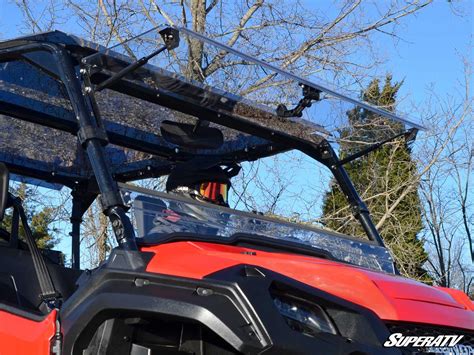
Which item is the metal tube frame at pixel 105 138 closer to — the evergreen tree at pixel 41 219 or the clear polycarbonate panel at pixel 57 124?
the clear polycarbonate panel at pixel 57 124

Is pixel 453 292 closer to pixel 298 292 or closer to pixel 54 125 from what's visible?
pixel 298 292

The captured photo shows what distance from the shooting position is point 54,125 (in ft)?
A: 14.9

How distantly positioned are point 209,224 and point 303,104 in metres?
1.23

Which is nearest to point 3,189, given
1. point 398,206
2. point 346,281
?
point 346,281

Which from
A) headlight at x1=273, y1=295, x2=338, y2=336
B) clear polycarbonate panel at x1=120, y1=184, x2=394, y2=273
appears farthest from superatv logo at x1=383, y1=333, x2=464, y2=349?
clear polycarbonate panel at x1=120, y1=184, x2=394, y2=273

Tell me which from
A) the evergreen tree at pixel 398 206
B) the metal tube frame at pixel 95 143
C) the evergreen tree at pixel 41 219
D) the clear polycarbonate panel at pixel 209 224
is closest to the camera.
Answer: the metal tube frame at pixel 95 143

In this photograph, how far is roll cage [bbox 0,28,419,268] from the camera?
3.38 metres

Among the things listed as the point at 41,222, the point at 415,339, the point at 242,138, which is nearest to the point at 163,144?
the point at 242,138

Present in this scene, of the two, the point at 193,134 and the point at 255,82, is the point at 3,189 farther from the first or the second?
the point at 255,82

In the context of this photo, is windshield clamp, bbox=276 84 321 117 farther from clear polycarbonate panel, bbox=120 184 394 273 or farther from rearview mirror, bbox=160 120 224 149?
clear polycarbonate panel, bbox=120 184 394 273

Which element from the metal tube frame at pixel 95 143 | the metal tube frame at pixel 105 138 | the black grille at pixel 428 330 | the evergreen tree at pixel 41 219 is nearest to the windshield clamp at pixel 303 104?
the metal tube frame at pixel 105 138

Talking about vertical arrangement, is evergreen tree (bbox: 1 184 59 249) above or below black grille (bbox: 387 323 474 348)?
above

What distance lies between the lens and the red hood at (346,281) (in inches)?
107

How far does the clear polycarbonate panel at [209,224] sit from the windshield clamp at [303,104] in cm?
79
